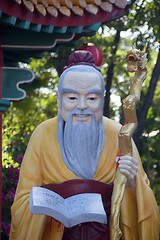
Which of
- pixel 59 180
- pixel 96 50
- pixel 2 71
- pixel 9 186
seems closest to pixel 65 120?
pixel 59 180

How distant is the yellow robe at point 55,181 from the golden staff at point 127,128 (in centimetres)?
17

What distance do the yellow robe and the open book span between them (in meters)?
0.29

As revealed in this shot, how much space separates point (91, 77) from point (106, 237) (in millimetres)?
1212

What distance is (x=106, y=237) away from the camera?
3785 mm

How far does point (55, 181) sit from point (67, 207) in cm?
38

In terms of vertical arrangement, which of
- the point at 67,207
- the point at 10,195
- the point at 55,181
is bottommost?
the point at 10,195

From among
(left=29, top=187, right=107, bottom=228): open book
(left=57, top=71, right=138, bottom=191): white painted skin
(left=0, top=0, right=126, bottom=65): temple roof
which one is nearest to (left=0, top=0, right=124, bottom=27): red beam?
(left=0, top=0, right=126, bottom=65): temple roof

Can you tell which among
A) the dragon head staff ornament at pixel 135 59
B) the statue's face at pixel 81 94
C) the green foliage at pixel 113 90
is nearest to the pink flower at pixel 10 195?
the green foliage at pixel 113 90

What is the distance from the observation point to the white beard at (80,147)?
12.4 feet

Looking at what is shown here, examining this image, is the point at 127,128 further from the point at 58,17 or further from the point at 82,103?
the point at 58,17

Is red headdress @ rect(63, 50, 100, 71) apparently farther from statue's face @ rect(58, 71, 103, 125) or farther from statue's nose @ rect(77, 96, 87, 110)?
statue's nose @ rect(77, 96, 87, 110)

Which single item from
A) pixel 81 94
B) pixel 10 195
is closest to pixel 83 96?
pixel 81 94

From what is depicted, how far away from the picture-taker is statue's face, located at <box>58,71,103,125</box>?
378 cm

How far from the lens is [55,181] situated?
382 cm
